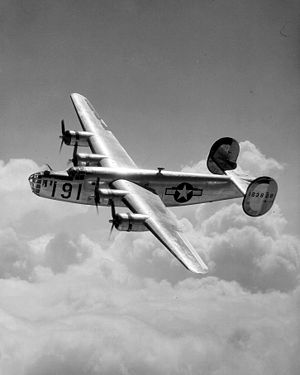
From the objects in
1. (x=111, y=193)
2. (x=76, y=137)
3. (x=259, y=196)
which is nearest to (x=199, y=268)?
(x=111, y=193)

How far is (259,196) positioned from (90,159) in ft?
43.8

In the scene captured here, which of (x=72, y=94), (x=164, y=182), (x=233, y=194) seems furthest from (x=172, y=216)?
(x=72, y=94)

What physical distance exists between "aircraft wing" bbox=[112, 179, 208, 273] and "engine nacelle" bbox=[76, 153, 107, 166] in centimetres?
431

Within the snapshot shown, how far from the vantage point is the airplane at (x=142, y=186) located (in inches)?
786

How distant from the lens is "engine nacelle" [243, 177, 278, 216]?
85.6 ft

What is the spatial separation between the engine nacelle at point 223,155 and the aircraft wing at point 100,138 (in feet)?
22.1

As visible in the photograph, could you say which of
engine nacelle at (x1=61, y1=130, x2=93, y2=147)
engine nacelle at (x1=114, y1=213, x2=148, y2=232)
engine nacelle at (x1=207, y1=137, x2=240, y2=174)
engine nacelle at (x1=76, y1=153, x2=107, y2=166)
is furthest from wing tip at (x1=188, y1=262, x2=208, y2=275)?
engine nacelle at (x1=61, y1=130, x2=93, y2=147)

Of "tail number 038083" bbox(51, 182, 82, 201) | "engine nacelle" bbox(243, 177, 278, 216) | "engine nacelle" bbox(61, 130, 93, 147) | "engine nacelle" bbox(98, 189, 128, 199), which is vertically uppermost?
"engine nacelle" bbox(61, 130, 93, 147)

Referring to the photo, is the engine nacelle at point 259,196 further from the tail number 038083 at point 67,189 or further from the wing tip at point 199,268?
the tail number 038083 at point 67,189

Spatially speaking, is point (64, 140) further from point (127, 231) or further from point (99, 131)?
point (127, 231)

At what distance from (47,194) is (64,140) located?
6.42 m

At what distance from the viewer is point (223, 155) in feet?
104

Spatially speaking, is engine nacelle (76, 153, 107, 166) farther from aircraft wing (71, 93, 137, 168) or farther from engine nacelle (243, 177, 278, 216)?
engine nacelle (243, 177, 278, 216)

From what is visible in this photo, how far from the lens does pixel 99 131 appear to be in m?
34.9
